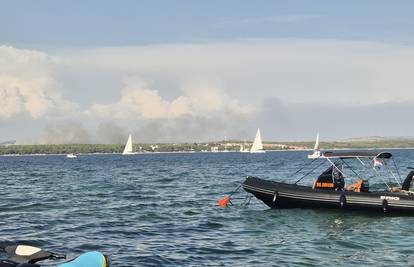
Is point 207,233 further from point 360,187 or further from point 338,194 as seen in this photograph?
point 360,187

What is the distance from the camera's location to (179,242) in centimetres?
1934

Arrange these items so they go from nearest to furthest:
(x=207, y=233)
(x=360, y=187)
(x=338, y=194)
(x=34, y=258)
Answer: (x=34, y=258) → (x=207, y=233) → (x=338, y=194) → (x=360, y=187)

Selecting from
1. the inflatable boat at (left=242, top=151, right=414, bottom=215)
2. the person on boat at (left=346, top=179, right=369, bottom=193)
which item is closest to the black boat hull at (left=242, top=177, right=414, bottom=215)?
the inflatable boat at (left=242, top=151, right=414, bottom=215)

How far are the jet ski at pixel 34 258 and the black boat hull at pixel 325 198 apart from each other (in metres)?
15.7

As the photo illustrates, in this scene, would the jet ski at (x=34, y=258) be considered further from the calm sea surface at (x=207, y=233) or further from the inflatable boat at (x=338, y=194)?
the inflatable boat at (x=338, y=194)

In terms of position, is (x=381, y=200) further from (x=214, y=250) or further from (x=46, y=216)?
(x=46, y=216)

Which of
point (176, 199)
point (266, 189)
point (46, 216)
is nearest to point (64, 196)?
point (176, 199)

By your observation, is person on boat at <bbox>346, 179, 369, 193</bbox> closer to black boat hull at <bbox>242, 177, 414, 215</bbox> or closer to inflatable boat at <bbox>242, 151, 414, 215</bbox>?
inflatable boat at <bbox>242, 151, 414, 215</bbox>

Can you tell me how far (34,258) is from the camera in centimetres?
1310

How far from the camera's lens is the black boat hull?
2534 cm

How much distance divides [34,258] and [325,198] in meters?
16.5

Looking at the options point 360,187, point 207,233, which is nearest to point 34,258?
point 207,233

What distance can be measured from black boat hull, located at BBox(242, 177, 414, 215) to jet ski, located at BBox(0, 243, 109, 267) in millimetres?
15733

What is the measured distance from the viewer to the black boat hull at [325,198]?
2534 centimetres
